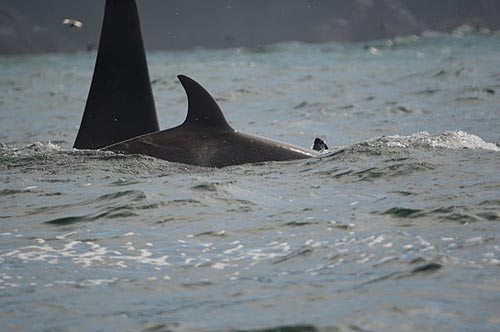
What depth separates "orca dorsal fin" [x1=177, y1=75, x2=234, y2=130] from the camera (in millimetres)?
10828

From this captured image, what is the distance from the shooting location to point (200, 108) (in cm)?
1098

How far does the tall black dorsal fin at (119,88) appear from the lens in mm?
11969

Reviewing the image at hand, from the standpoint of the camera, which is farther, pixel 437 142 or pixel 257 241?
pixel 437 142

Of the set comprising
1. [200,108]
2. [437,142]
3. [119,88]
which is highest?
[119,88]

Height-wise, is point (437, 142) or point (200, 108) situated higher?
point (200, 108)

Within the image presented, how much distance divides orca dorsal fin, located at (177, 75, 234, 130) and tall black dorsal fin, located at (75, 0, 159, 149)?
97 cm

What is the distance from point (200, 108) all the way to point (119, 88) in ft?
4.77

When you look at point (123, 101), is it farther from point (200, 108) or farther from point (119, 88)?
point (200, 108)

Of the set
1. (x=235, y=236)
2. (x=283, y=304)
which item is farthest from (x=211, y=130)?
(x=283, y=304)

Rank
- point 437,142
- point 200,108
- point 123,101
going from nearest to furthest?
point 200,108 < point 123,101 < point 437,142

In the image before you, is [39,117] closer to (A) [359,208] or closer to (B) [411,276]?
(A) [359,208]

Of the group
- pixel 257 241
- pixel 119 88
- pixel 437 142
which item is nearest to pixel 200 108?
pixel 119 88

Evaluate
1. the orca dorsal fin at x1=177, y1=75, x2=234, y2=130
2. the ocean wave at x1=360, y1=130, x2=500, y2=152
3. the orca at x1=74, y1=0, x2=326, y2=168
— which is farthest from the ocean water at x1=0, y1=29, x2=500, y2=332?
the orca dorsal fin at x1=177, y1=75, x2=234, y2=130

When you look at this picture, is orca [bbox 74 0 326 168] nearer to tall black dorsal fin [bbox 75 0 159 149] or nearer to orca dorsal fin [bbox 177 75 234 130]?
Result: tall black dorsal fin [bbox 75 0 159 149]
